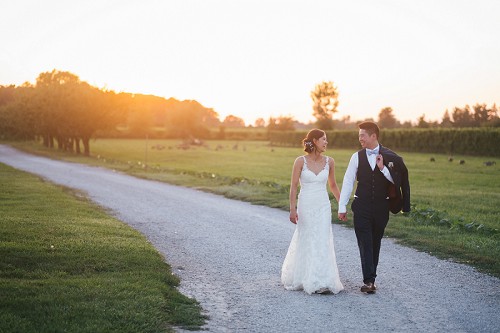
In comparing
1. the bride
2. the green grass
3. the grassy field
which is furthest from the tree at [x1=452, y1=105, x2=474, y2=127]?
the bride

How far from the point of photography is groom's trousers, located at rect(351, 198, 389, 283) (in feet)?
26.9

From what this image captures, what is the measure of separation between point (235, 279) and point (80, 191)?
1594 centimetres

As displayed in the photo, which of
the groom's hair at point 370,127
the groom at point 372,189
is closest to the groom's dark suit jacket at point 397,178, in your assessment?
the groom at point 372,189

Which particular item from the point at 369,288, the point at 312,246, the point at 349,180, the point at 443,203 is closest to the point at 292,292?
the point at 312,246

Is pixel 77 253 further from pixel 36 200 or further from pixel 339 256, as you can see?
pixel 36 200

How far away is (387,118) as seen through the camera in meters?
119

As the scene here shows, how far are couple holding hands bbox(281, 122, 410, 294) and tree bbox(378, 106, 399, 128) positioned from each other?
110 metres

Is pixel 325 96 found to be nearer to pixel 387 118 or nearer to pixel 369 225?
pixel 387 118

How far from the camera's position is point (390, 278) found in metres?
9.26

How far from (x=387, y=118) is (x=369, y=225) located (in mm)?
115037

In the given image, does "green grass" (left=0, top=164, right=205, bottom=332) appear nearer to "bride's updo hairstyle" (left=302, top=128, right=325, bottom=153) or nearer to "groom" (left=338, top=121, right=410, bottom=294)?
"groom" (left=338, top=121, right=410, bottom=294)

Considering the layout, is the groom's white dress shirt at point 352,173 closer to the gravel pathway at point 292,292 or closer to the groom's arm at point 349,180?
the groom's arm at point 349,180

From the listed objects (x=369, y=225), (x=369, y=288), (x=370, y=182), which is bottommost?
(x=369, y=288)

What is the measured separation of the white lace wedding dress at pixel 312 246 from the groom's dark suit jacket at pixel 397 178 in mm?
1033
